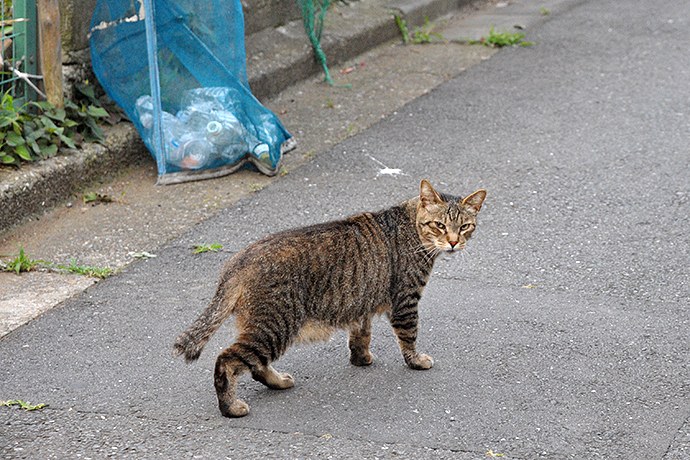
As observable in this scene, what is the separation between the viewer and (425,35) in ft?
34.6

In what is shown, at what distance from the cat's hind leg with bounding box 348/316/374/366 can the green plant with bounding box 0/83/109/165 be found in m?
2.68

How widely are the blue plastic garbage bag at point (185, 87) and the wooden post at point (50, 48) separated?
0.37m

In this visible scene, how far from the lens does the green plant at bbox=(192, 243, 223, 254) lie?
19.9 feet

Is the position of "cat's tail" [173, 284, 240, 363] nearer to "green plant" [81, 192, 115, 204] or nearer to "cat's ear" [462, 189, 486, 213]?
"cat's ear" [462, 189, 486, 213]

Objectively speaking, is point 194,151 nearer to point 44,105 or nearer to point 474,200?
point 44,105

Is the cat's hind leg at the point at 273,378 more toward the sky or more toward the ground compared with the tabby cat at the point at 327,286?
more toward the ground

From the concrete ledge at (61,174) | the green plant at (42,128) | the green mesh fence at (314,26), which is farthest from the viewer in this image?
the green mesh fence at (314,26)

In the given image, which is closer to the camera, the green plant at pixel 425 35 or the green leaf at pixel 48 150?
the green leaf at pixel 48 150

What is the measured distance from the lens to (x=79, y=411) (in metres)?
4.45

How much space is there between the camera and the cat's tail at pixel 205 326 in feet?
14.0

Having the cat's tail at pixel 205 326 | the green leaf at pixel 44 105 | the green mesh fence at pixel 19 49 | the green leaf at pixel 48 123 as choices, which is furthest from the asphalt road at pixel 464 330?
the green mesh fence at pixel 19 49

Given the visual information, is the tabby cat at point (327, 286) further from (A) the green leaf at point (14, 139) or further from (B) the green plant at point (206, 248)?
(A) the green leaf at point (14, 139)

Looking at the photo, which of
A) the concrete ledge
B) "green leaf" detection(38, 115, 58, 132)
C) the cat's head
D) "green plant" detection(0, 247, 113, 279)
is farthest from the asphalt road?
"green leaf" detection(38, 115, 58, 132)

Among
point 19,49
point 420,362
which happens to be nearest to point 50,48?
point 19,49
